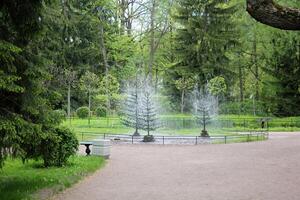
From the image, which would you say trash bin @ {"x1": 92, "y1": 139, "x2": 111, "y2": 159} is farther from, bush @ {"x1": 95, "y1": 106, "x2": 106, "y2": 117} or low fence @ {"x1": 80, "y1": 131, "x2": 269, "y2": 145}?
bush @ {"x1": 95, "y1": 106, "x2": 106, "y2": 117}

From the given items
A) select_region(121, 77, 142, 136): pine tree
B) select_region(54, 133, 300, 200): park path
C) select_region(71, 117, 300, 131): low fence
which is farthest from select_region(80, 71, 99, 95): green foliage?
select_region(54, 133, 300, 200): park path

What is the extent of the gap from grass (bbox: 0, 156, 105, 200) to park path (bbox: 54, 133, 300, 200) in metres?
0.33

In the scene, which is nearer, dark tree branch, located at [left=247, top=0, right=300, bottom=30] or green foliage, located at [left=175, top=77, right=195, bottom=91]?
dark tree branch, located at [left=247, top=0, right=300, bottom=30]

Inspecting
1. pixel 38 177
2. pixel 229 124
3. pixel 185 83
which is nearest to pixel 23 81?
pixel 38 177

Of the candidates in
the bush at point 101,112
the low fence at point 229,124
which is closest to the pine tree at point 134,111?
the low fence at point 229,124

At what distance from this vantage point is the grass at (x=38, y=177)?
9141 mm

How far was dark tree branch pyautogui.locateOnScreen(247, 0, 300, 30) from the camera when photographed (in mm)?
4543

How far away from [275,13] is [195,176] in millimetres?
8115

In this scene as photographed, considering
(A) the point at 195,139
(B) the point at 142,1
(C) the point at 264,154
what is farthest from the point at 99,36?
(C) the point at 264,154

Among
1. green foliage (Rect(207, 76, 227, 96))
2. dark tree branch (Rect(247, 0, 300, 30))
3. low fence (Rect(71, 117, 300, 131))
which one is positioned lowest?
low fence (Rect(71, 117, 300, 131))

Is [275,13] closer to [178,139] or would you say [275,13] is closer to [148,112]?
[178,139]

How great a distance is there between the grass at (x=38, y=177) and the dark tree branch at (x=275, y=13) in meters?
5.66

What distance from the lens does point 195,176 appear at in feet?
40.1

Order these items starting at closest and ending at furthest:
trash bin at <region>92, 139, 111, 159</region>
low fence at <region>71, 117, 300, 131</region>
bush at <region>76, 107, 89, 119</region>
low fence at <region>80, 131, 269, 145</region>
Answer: trash bin at <region>92, 139, 111, 159</region>
low fence at <region>80, 131, 269, 145</region>
low fence at <region>71, 117, 300, 131</region>
bush at <region>76, 107, 89, 119</region>
